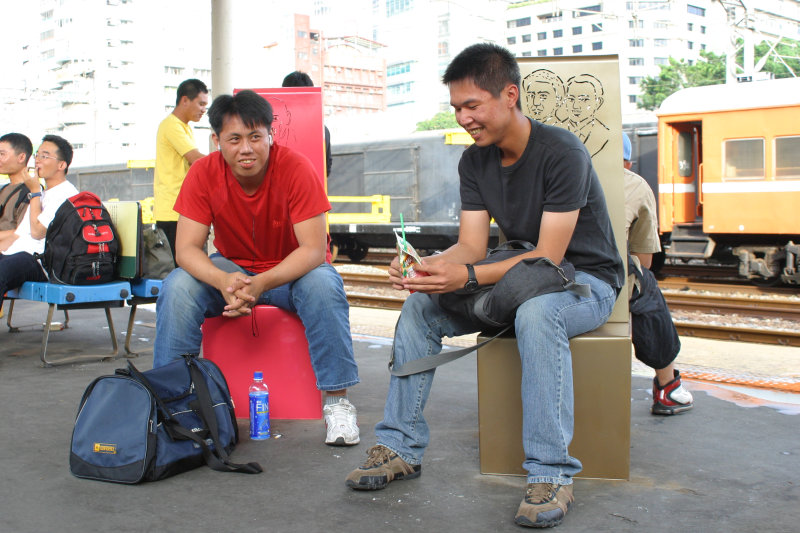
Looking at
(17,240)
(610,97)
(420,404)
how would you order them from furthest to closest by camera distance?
(17,240) → (610,97) → (420,404)

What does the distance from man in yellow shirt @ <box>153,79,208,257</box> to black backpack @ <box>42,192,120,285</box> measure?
0.56 meters

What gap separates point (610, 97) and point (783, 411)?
1.70 meters

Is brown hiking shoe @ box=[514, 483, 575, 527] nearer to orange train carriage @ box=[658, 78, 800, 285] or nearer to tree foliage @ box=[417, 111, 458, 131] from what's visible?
orange train carriage @ box=[658, 78, 800, 285]

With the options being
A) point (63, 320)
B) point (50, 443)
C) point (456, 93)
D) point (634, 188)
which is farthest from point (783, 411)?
point (63, 320)

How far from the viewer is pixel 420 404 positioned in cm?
278

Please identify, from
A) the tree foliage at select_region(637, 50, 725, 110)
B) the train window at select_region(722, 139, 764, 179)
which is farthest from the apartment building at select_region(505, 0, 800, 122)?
the train window at select_region(722, 139, 764, 179)

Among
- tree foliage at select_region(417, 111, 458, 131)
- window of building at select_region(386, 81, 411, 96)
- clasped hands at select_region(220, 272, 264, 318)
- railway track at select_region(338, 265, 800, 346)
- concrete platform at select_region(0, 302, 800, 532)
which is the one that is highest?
window of building at select_region(386, 81, 411, 96)

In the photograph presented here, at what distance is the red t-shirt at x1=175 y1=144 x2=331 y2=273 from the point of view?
3.38m

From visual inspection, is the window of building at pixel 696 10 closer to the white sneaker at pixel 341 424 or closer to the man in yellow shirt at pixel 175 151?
the man in yellow shirt at pixel 175 151

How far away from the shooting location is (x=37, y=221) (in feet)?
15.8

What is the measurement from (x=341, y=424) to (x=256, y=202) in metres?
1.03

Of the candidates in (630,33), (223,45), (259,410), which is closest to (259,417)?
(259,410)

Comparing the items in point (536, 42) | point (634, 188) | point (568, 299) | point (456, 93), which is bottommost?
point (568, 299)

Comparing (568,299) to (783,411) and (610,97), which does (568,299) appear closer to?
(610,97)
